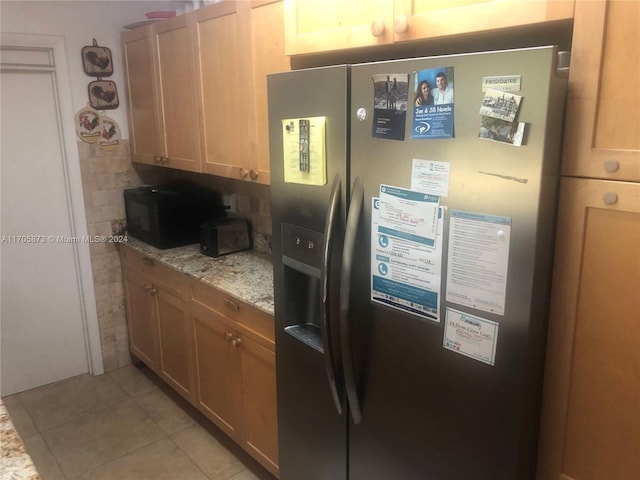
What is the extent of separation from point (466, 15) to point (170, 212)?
2088mm

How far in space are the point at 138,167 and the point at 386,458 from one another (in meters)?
2.47

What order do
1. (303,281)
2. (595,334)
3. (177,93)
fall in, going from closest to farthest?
(595,334) → (303,281) → (177,93)

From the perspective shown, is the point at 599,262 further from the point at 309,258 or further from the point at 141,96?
the point at 141,96

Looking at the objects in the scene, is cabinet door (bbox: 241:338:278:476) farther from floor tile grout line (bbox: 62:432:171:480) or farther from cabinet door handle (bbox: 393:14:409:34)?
cabinet door handle (bbox: 393:14:409:34)

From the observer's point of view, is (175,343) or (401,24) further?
(175,343)

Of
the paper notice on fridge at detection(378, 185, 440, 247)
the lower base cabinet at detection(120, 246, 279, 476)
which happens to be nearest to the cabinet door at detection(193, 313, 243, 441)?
the lower base cabinet at detection(120, 246, 279, 476)

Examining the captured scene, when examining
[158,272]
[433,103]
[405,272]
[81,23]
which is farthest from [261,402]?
[81,23]

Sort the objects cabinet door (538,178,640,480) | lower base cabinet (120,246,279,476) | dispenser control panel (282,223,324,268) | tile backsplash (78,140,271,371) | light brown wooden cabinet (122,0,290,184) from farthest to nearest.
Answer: tile backsplash (78,140,271,371)
lower base cabinet (120,246,279,476)
light brown wooden cabinet (122,0,290,184)
dispenser control panel (282,223,324,268)
cabinet door (538,178,640,480)

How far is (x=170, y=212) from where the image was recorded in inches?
113

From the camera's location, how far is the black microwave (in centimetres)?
286

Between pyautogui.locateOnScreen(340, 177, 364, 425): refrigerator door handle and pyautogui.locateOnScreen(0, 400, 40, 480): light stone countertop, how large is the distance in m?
0.78

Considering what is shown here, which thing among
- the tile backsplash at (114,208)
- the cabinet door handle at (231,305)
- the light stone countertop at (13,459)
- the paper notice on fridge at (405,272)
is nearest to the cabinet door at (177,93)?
the tile backsplash at (114,208)

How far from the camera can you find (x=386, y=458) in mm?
1467

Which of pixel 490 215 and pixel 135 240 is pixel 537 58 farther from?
pixel 135 240
